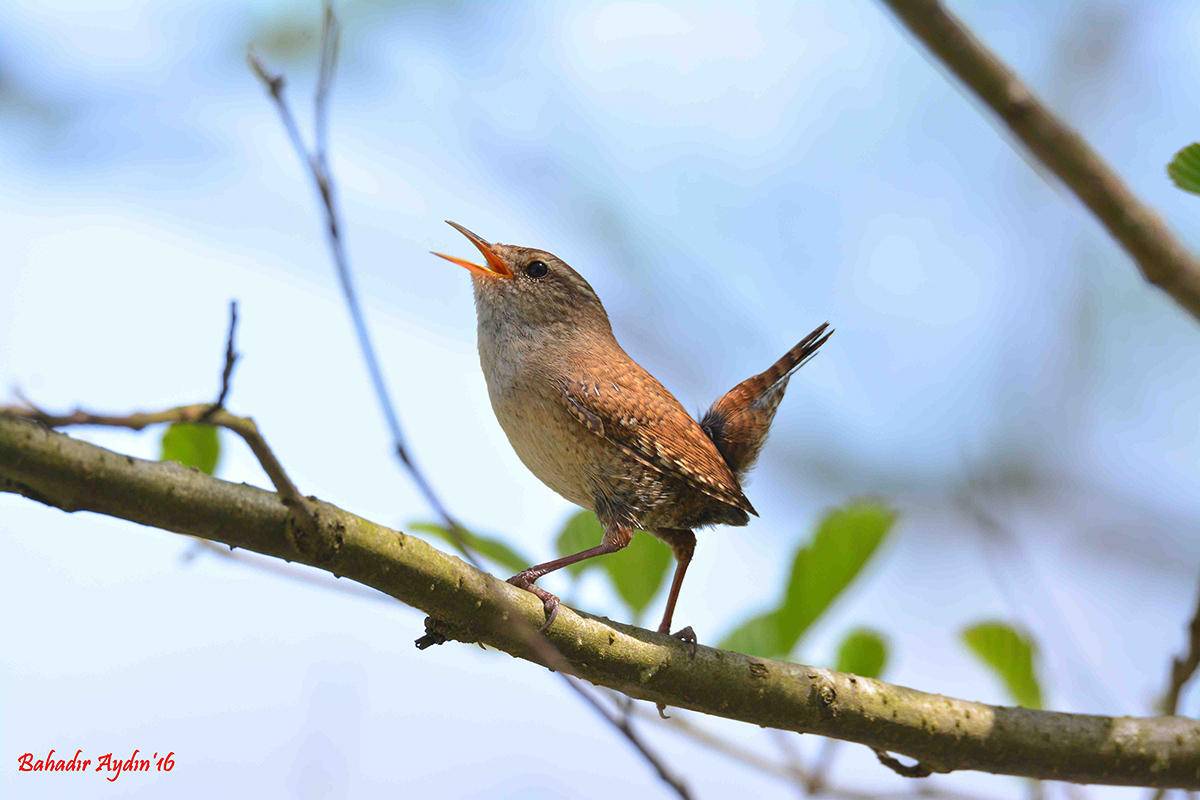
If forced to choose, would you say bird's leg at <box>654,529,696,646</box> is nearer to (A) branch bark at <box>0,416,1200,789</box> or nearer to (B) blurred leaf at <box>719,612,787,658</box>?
(B) blurred leaf at <box>719,612,787,658</box>

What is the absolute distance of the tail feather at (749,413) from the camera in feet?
12.3

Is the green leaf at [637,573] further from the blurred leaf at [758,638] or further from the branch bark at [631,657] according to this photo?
the branch bark at [631,657]

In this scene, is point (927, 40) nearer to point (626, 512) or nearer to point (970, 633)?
point (626, 512)

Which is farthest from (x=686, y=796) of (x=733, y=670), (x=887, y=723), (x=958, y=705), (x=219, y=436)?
(x=219, y=436)

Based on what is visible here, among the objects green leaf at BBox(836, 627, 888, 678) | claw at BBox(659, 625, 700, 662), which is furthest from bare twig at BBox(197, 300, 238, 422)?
green leaf at BBox(836, 627, 888, 678)

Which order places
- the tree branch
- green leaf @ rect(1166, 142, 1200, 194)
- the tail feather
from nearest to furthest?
1. green leaf @ rect(1166, 142, 1200, 194)
2. the tree branch
3. the tail feather

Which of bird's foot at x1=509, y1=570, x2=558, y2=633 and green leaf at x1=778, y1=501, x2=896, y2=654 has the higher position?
green leaf at x1=778, y1=501, x2=896, y2=654

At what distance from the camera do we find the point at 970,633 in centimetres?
339

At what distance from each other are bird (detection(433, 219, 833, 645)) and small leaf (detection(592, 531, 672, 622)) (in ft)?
0.34

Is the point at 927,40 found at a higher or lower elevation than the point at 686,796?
higher

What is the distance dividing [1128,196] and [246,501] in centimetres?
198

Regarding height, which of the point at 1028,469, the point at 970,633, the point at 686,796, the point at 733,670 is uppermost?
the point at 1028,469

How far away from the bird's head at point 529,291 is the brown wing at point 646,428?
0.33 meters

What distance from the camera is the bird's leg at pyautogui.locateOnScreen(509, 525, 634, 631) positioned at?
7.44 ft
